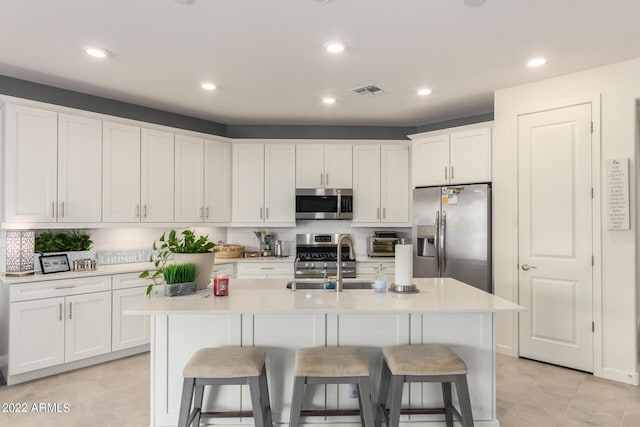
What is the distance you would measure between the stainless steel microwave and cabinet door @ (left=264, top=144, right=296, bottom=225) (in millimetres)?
129

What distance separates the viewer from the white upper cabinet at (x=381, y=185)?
16.4ft

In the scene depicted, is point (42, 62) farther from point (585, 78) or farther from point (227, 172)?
point (585, 78)

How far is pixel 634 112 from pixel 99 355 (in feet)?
16.8

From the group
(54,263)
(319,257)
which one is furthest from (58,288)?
(319,257)

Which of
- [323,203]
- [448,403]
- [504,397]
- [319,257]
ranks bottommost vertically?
[504,397]

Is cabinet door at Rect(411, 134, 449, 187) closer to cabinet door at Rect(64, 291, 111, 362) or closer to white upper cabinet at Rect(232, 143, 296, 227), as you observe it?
white upper cabinet at Rect(232, 143, 296, 227)

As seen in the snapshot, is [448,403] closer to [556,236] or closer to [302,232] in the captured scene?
[556,236]

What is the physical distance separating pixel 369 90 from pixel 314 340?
2570 mm

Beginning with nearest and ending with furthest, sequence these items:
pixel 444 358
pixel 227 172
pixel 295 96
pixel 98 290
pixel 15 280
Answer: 1. pixel 444 358
2. pixel 15 280
3. pixel 98 290
4. pixel 295 96
5. pixel 227 172

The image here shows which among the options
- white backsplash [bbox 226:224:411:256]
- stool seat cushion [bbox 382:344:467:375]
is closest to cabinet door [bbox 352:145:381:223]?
white backsplash [bbox 226:224:411:256]

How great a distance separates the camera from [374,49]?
2939mm

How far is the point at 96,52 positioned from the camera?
2973 mm

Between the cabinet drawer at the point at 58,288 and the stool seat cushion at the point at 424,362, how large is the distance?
2.85 meters

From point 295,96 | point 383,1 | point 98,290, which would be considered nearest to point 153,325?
point 98,290
